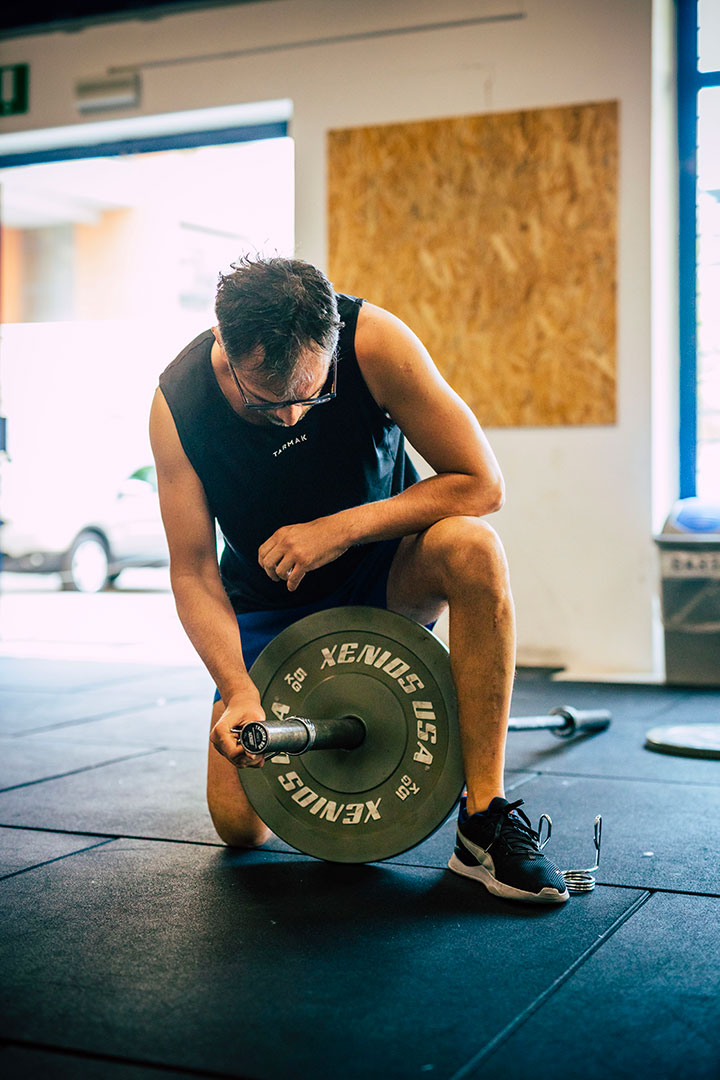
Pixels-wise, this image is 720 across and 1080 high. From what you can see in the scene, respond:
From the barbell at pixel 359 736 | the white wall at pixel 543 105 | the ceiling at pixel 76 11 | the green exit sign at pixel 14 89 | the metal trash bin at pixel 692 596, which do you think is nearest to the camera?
the barbell at pixel 359 736

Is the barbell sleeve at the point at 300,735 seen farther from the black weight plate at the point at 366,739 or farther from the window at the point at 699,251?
the window at the point at 699,251

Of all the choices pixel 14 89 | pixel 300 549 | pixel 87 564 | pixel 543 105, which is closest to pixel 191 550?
pixel 300 549

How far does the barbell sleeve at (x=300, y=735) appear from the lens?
1579 mm

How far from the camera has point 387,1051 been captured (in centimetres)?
123

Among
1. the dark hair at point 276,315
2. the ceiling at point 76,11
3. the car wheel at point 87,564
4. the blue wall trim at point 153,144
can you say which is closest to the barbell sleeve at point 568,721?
the dark hair at point 276,315

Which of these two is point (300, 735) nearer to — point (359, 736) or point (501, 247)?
point (359, 736)

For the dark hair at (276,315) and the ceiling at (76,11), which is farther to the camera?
the ceiling at (76,11)

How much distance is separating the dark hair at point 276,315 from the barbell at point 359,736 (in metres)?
0.45

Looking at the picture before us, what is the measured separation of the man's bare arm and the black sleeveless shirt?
0.08ft

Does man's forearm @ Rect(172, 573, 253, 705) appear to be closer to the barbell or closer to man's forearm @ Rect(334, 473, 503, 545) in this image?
the barbell

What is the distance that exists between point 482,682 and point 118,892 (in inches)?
26.2

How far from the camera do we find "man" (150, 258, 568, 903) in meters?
1.71

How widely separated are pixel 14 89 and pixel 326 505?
4327 mm

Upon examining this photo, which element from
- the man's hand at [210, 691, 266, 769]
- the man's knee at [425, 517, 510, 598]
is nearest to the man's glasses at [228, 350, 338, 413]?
the man's knee at [425, 517, 510, 598]
